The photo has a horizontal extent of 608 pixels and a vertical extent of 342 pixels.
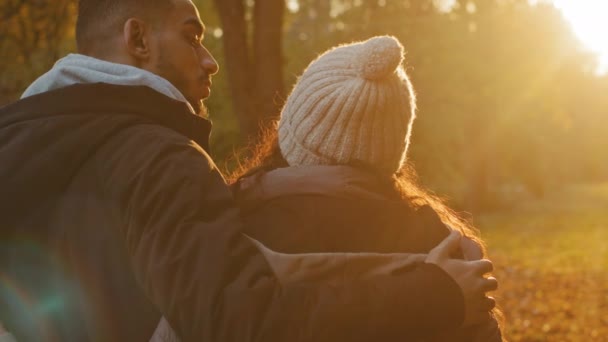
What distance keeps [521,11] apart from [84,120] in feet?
90.3

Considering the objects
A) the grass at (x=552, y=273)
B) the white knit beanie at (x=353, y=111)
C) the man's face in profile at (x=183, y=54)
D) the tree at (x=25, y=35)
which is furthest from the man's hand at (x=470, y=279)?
the tree at (x=25, y=35)

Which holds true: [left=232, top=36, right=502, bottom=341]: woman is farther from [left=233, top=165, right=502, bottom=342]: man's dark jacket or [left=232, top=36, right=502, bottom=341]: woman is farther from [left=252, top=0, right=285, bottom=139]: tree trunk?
[left=252, top=0, right=285, bottom=139]: tree trunk

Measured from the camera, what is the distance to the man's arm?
180 centimetres

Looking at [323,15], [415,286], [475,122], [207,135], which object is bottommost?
[475,122]

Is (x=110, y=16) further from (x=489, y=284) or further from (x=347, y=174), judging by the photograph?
(x=489, y=284)

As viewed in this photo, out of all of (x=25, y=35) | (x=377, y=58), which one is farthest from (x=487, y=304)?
(x=25, y=35)

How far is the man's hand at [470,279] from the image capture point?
2.12 metres

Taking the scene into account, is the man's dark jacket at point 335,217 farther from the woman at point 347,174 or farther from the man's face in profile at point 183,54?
the man's face in profile at point 183,54

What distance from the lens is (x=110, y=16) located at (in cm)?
238

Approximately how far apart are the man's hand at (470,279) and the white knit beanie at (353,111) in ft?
1.24

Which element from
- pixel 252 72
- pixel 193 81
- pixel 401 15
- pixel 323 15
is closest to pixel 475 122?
pixel 401 15

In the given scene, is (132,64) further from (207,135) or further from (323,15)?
(323,15)

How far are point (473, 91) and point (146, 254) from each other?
26163 mm

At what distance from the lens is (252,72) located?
6.60 metres
